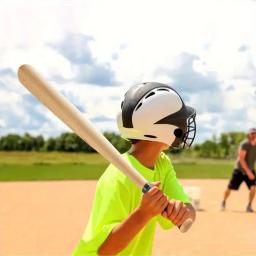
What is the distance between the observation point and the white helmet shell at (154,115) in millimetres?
3207

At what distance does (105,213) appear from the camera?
296cm

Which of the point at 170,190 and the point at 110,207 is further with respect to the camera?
the point at 170,190

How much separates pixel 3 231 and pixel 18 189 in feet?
32.1

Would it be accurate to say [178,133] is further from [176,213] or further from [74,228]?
[74,228]

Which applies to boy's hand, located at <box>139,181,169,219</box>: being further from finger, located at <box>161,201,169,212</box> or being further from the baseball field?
the baseball field

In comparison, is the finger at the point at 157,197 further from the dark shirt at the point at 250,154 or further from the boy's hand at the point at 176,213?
the dark shirt at the point at 250,154

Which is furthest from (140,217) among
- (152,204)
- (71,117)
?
(71,117)

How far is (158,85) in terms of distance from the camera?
335 centimetres

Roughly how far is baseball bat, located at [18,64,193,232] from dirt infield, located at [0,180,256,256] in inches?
224

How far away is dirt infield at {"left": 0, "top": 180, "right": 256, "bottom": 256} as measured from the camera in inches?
342

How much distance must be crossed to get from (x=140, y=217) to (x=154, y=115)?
2.12 feet

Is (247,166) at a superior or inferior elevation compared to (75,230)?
superior

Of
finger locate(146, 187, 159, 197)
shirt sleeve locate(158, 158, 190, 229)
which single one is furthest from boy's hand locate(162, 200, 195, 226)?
shirt sleeve locate(158, 158, 190, 229)

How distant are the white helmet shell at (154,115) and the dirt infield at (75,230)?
17.3 feet
